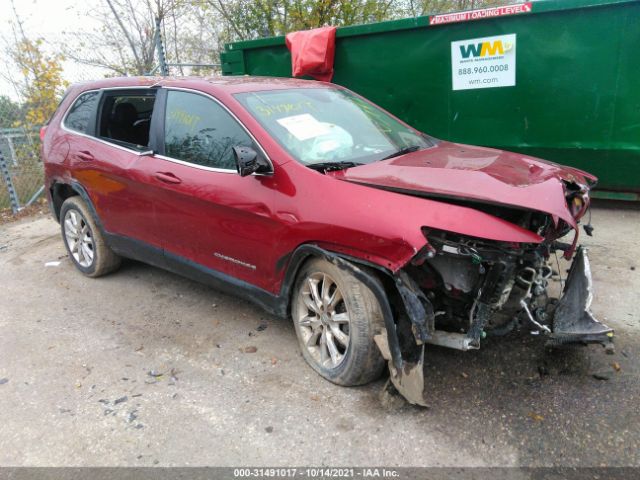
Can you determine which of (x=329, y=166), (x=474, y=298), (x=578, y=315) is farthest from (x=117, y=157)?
(x=578, y=315)

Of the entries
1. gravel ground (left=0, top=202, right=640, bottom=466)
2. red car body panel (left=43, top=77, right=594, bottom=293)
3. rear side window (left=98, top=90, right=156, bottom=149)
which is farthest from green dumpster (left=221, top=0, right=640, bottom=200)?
rear side window (left=98, top=90, right=156, bottom=149)

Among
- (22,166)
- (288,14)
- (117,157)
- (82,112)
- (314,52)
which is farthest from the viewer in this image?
(288,14)

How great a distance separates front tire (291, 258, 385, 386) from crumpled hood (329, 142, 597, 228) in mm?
583

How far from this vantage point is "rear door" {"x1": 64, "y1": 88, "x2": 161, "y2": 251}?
155 inches

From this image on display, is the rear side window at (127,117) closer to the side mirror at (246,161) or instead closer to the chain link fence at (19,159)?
the side mirror at (246,161)

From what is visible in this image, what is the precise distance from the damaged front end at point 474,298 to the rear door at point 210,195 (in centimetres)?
98

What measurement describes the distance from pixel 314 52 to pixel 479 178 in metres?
4.76

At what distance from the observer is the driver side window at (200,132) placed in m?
3.33

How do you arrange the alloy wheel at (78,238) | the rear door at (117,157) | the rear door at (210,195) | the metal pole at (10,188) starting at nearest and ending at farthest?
the rear door at (210,195) → the rear door at (117,157) → the alloy wheel at (78,238) → the metal pole at (10,188)

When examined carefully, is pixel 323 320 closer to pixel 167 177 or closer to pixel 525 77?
pixel 167 177

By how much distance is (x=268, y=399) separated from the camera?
117 inches

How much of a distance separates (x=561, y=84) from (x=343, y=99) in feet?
10.0

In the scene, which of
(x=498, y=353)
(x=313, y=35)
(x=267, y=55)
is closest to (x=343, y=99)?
(x=498, y=353)

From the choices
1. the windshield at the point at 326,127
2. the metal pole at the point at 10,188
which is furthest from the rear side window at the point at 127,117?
the metal pole at the point at 10,188
